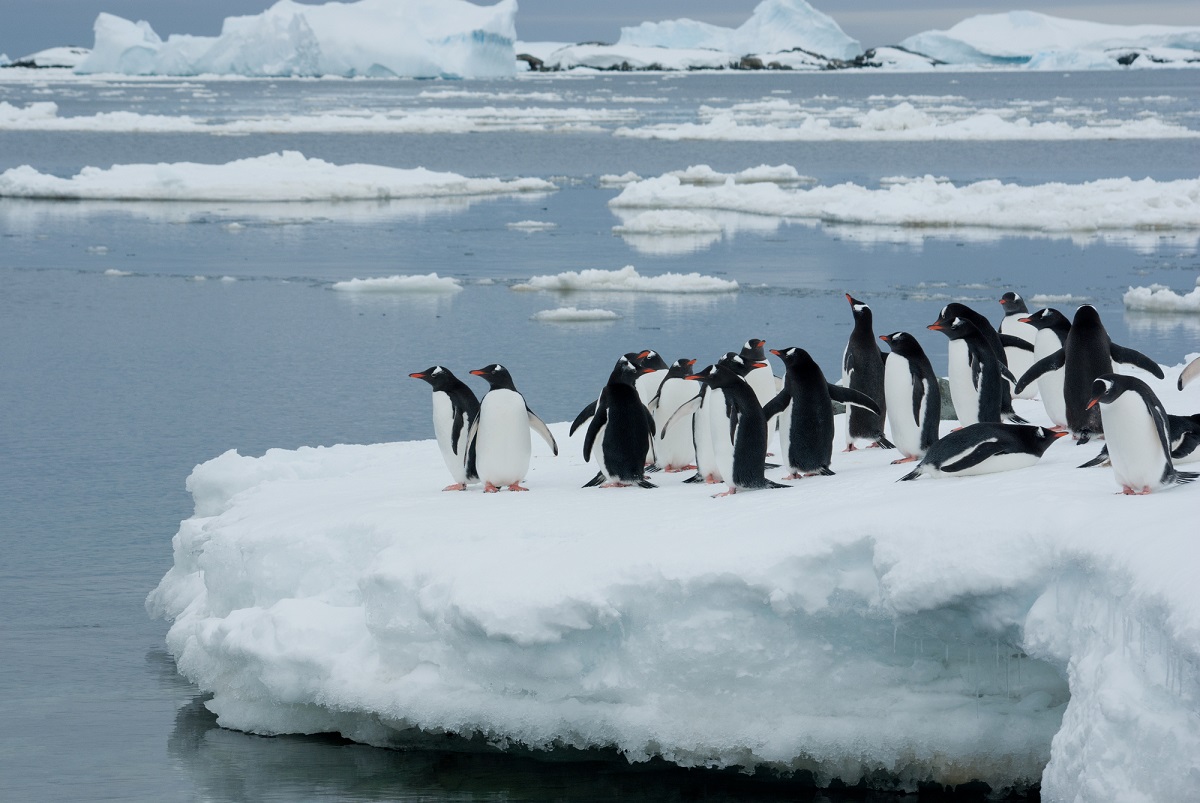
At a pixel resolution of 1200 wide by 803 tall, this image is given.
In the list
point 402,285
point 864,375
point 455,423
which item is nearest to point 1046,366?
point 864,375

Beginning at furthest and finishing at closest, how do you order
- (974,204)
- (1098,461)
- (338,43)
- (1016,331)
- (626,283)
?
(338,43)
(974,204)
(626,283)
(1016,331)
(1098,461)

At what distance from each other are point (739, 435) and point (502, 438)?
3.15 feet

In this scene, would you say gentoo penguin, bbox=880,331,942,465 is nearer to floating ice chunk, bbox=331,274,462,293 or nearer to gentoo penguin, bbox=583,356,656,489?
gentoo penguin, bbox=583,356,656,489

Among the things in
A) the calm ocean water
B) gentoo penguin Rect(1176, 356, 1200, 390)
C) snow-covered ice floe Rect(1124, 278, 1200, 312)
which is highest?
gentoo penguin Rect(1176, 356, 1200, 390)

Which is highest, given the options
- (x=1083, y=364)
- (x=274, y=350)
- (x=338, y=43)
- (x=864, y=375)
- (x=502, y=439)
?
(x=338, y=43)

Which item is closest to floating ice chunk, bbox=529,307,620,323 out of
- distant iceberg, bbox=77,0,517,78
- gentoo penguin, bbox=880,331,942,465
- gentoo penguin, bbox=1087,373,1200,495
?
gentoo penguin, bbox=880,331,942,465

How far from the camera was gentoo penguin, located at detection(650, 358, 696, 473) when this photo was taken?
583cm

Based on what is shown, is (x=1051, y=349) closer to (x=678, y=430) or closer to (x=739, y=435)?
(x=678, y=430)

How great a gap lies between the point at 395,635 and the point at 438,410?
4.93ft

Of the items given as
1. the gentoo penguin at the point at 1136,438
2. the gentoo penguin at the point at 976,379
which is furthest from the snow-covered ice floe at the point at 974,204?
the gentoo penguin at the point at 1136,438

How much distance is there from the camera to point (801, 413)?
16.6 ft

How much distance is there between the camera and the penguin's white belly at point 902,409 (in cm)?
530

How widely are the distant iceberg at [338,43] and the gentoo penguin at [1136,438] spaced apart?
202 feet

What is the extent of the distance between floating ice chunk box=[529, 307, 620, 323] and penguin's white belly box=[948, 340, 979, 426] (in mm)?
6937
